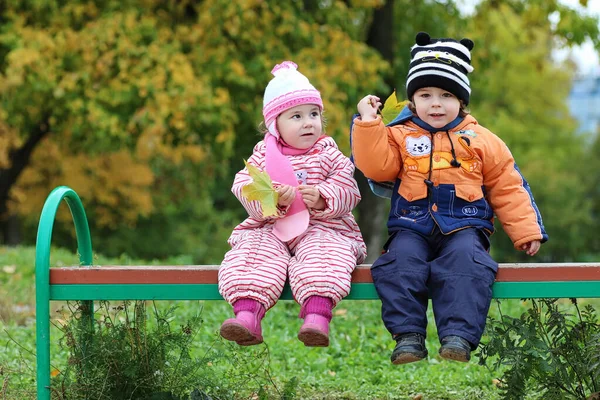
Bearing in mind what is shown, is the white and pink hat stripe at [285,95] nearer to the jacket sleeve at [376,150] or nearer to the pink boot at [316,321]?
the jacket sleeve at [376,150]

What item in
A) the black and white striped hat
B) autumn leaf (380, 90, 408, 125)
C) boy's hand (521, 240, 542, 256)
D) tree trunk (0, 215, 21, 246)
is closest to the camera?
boy's hand (521, 240, 542, 256)

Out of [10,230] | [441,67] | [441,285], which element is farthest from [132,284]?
[10,230]

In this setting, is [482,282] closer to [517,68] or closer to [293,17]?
[293,17]

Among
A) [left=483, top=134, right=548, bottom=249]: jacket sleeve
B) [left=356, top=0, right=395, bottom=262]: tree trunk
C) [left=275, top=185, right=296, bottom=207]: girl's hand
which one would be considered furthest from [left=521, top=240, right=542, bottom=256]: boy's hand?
[left=356, top=0, right=395, bottom=262]: tree trunk

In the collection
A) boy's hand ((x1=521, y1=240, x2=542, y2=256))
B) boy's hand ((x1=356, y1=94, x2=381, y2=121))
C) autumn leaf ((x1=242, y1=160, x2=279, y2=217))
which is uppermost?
boy's hand ((x1=356, y1=94, x2=381, y2=121))

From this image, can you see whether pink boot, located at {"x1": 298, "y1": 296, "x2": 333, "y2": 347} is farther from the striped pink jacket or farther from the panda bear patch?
the panda bear patch

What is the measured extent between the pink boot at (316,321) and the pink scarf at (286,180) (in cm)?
35

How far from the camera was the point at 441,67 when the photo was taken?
3.59 meters

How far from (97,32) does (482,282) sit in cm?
813

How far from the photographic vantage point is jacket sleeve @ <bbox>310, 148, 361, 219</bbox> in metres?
3.64

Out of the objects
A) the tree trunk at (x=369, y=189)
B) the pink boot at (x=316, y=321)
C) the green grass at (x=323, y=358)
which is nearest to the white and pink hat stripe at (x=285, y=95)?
the pink boot at (x=316, y=321)

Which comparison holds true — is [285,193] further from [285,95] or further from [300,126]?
[285,95]

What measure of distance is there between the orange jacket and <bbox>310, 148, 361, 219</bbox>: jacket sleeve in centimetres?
11

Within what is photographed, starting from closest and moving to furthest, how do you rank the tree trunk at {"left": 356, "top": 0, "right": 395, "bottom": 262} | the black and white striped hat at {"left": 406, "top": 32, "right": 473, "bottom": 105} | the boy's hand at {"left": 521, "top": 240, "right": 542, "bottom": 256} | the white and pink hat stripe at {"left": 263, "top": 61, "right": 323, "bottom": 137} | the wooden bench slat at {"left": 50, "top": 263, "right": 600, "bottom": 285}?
the wooden bench slat at {"left": 50, "top": 263, "right": 600, "bottom": 285}
the boy's hand at {"left": 521, "top": 240, "right": 542, "bottom": 256}
the black and white striped hat at {"left": 406, "top": 32, "right": 473, "bottom": 105}
the white and pink hat stripe at {"left": 263, "top": 61, "right": 323, "bottom": 137}
the tree trunk at {"left": 356, "top": 0, "right": 395, "bottom": 262}
